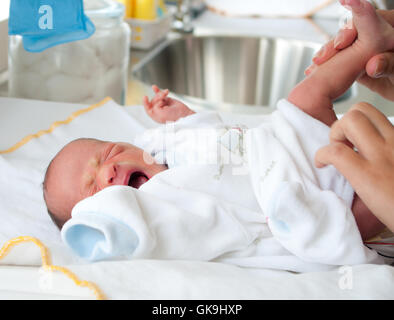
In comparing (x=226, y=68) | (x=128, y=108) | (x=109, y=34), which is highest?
(x=109, y=34)

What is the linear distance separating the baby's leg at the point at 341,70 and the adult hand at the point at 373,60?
12 millimetres

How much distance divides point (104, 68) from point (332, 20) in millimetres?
1166

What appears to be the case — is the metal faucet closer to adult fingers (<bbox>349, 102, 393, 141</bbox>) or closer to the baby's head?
the baby's head

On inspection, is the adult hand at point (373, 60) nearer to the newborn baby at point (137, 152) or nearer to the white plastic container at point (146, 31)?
the newborn baby at point (137, 152)

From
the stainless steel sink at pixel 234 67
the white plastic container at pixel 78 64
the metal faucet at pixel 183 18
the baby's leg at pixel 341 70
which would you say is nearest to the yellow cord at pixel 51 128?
the white plastic container at pixel 78 64

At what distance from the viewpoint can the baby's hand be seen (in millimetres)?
952

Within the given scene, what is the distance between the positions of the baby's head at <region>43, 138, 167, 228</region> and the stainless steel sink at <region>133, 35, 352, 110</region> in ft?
2.75

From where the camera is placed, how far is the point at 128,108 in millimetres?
1147

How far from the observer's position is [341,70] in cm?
83

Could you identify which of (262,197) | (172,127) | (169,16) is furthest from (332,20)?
(262,197)

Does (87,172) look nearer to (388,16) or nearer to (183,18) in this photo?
(388,16)

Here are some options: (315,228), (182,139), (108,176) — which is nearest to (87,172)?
(108,176)

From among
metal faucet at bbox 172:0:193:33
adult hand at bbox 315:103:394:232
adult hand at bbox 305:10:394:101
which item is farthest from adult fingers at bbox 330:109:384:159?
metal faucet at bbox 172:0:193:33

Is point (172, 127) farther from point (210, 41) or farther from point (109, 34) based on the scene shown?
point (210, 41)
